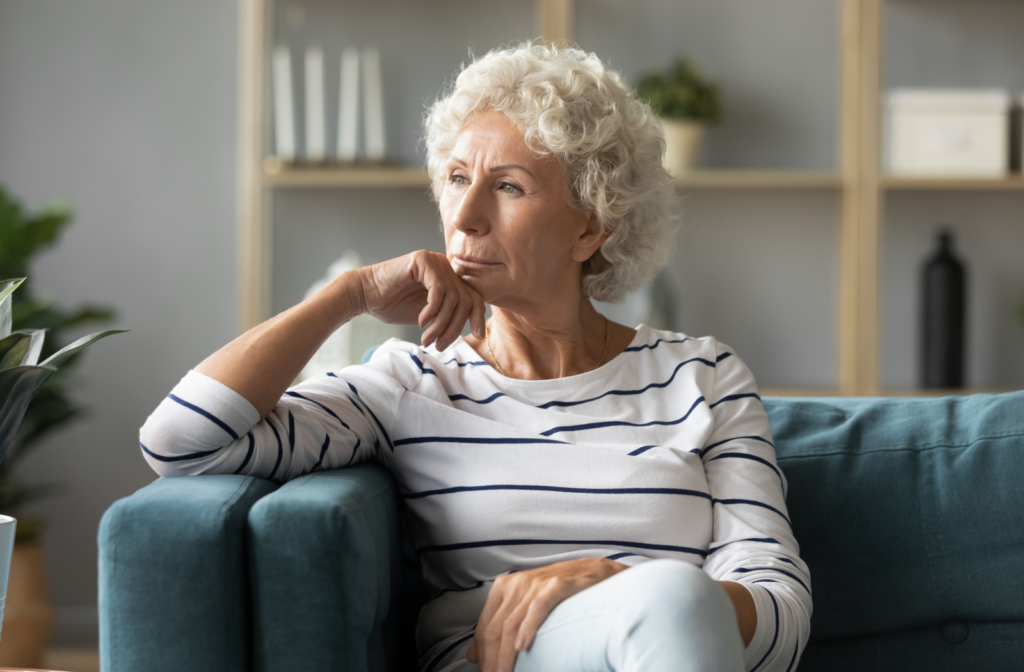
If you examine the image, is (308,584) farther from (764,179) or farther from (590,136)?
(764,179)

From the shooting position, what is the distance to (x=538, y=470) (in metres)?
1.24

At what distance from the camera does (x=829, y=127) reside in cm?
307

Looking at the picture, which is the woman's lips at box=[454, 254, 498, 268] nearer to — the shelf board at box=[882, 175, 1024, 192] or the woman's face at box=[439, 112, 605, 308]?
the woman's face at box=[439, 112, 605, 308]

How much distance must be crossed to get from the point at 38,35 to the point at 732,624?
2934mm

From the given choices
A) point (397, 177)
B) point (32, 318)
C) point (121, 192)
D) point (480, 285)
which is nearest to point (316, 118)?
point (397, 177)

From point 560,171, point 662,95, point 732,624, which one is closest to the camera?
point 732,624

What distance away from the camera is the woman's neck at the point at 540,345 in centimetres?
139

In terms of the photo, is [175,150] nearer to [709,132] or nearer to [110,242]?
[110,242]

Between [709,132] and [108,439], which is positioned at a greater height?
[709,132]

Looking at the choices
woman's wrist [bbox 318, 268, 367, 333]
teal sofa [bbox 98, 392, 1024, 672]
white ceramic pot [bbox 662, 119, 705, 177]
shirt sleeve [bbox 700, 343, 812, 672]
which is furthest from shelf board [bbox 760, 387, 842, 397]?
woman's wrist [bbox 318, 268, 367, 333]

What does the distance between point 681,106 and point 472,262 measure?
1732 millimetres

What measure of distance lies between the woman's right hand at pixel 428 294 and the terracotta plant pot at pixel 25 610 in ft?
5.99

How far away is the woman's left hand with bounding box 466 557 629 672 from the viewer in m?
1.04

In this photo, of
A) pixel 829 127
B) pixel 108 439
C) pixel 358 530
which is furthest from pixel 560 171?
pixel 108 439
